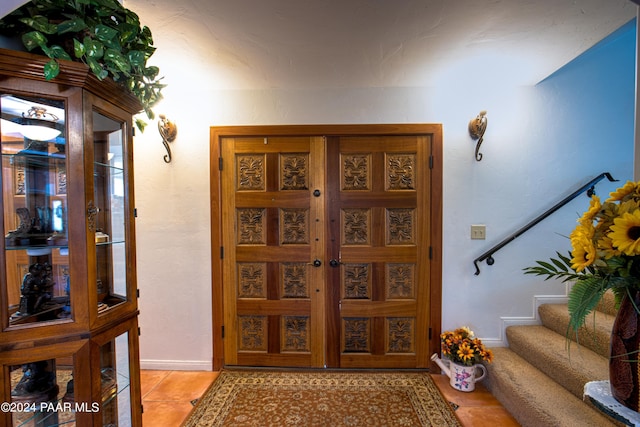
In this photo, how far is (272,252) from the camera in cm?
226

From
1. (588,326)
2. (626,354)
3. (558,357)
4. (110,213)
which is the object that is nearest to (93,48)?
(110,213)

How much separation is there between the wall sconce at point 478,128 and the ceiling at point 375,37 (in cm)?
32

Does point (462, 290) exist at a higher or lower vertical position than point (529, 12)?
lower

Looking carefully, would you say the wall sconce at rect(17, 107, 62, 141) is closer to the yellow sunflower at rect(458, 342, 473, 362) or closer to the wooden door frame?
the wooden door frame

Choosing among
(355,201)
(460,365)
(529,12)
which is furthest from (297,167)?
(460,365)

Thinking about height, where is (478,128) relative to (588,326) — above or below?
above

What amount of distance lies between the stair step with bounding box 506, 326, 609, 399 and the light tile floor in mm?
419

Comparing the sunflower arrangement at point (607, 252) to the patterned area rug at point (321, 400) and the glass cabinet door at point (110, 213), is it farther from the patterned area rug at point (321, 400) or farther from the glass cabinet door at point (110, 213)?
the glass cabinet door at point (110, 213)

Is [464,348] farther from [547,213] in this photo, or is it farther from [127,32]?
[127,32]

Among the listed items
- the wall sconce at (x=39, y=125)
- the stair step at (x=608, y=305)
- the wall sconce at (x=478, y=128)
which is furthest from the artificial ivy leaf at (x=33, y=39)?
the stair step at (x=608, y=305)

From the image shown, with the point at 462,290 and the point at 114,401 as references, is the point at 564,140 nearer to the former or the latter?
the point at 462,290

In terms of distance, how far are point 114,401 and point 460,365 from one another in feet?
→ 7.37

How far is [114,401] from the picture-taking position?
1303mm

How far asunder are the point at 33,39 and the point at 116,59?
25 cm
